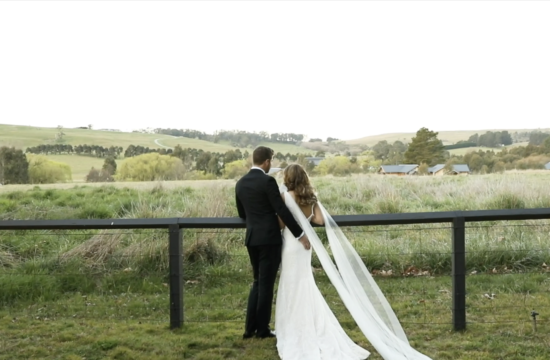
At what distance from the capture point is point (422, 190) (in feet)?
54.1

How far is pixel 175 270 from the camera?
581cm

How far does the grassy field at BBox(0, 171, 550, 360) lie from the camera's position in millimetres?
5387

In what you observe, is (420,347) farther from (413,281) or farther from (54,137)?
(54,137)

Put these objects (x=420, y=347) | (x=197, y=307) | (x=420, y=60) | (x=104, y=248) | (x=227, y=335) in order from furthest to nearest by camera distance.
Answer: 1. (x=420, y=60)
2. (x=104, y=248)
3. (x=197, y=307)
4. (x=227, y=335)
5. (x=420, y=347)

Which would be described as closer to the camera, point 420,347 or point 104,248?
point 420,347

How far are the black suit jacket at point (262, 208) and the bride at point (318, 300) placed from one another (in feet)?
0.42

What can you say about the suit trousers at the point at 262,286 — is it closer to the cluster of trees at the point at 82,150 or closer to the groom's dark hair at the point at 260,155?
the groom's dark hair at the point at 260,155

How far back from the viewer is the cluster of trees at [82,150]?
28048 millimetres

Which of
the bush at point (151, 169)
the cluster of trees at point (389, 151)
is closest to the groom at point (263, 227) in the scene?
the bush at point (151, 169)

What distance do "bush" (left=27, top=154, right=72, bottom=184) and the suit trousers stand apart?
19132 millimetres

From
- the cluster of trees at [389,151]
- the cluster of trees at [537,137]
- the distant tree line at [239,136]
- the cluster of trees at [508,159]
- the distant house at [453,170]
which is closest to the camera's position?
the distant house at [453,170]

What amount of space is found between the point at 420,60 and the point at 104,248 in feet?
50.7

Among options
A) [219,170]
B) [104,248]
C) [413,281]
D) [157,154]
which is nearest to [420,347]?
[413,281]

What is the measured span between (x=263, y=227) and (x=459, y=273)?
6.61 ft
